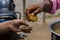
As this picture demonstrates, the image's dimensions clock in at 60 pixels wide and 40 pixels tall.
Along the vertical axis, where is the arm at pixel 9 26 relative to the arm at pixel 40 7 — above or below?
below

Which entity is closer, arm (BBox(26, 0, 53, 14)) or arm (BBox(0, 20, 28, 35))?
arm (BBox(0, 20, 28, 35))

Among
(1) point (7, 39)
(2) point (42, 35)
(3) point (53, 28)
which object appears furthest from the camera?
(2) point (42, 35)

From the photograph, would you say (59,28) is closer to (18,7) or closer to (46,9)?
(46,9)

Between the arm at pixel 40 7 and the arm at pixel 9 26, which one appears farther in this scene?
the arm at pixel 40 7

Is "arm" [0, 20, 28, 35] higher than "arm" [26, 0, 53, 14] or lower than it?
lower

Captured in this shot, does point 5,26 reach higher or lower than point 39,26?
higher

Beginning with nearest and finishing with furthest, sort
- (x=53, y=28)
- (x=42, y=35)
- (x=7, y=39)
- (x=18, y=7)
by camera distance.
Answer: (x=53, y=28), (x=7, y=39), (x=42, y=35), (x=18, y=7)

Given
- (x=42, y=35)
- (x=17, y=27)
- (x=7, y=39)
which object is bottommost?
(x=42, y=35)

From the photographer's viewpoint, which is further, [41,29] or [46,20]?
[46,20]

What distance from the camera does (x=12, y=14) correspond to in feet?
3.59

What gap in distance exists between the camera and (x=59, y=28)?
930 mm

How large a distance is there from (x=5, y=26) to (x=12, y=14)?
0.17 meters

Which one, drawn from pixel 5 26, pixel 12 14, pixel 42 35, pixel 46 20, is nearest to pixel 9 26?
pixel 5 26

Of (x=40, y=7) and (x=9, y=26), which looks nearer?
(x=9, y=26)
